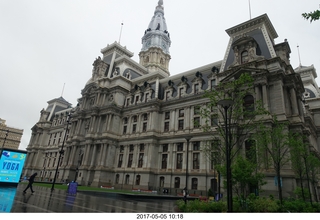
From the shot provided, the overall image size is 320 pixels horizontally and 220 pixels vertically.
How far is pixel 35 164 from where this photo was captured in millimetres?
73188

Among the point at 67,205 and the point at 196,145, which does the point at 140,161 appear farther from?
the point at 67,205

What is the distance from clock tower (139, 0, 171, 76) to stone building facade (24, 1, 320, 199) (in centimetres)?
2469

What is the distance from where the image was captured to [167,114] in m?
44.2

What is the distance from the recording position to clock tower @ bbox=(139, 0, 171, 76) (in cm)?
8599

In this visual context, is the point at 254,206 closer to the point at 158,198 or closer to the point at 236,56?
the point at 158,198

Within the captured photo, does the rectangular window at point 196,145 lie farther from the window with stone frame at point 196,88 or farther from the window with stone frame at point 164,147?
the window with stone frame at point 196,88

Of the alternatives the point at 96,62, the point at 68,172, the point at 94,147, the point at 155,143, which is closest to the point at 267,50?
the point at 155,143

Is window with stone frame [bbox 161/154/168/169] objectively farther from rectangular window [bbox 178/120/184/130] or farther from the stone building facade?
rectangular window [bbox 178/120/184/130]

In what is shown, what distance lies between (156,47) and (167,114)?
51.0 meters

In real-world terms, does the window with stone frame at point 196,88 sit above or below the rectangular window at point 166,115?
above

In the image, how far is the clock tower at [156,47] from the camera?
85994 millimetres

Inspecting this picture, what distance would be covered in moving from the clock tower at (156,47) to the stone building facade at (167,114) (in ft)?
81.0

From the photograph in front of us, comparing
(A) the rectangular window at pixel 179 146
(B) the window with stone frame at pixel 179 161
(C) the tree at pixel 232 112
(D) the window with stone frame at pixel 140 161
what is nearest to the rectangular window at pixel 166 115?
(A) the rectangular window at pixel 179 146

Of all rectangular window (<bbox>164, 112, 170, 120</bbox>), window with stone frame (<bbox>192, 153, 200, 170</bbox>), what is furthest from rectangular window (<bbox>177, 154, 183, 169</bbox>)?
rectangular window (<bbox>164, 112, 170, 120</bbox>)
